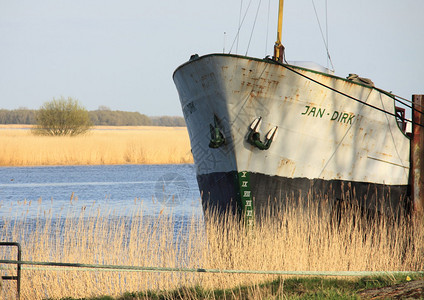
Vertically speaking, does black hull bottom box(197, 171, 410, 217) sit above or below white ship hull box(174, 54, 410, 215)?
below

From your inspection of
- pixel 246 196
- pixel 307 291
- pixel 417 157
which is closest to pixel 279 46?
pixel 246 196

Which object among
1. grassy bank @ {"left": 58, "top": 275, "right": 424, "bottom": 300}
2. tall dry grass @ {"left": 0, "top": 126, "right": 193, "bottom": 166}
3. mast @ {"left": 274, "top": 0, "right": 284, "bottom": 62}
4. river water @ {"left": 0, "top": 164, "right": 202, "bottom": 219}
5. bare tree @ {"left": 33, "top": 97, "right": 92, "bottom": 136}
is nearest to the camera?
grassy bank @ {"left": 58, "top": 275, "right": 424, "bottom": 300}

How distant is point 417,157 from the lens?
11.1m

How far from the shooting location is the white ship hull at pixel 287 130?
9.57 metres

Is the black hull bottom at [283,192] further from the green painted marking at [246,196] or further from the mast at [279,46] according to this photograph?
the mast at [279,46]

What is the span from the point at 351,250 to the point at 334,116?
250cm

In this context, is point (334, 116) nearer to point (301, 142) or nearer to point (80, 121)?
point (301, 142)

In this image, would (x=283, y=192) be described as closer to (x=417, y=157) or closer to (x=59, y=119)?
(x=417, y=157)

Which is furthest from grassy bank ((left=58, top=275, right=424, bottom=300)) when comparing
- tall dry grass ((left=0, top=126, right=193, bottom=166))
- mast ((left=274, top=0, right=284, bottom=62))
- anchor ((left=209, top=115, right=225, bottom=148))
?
tall dry grass ((left=0, top=126, right=193, bottom=166))

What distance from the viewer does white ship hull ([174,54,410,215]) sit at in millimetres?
9570

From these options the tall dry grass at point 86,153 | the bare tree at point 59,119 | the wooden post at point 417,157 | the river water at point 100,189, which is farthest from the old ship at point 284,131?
the bare tree at point 59,119

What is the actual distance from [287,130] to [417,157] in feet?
9.14

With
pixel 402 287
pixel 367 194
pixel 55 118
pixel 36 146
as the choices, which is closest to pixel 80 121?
pixel 55 118

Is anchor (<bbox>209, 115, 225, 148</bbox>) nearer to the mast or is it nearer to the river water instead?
the mast
